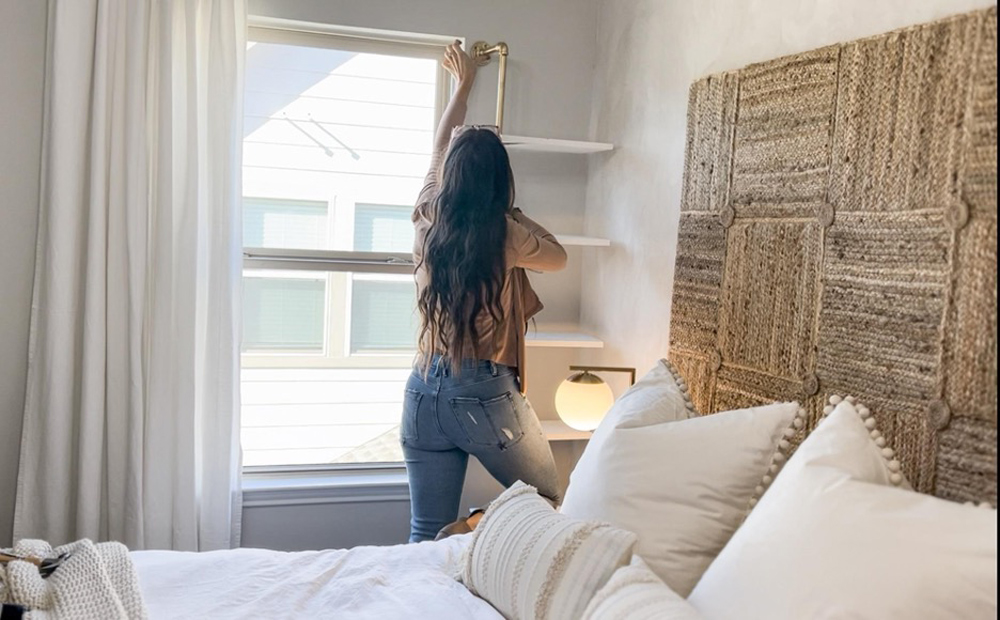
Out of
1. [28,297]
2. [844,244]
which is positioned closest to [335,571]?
[844,244]

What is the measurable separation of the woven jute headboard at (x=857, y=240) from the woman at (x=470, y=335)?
45 centimetres

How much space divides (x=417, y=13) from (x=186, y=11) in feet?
2.33

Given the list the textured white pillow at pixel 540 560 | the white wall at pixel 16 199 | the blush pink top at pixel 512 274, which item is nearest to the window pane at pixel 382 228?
the blush pink top at pixel 512 274

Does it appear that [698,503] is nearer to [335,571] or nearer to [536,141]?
[335,571]

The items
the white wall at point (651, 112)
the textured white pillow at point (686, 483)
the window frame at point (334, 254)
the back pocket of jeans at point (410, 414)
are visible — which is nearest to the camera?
the textured white pillow at point (686, 483)

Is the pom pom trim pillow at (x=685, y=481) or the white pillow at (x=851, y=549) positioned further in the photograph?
the pom pom trim pillow at (x=685, y=481)

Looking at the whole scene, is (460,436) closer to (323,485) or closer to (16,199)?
(323,485)

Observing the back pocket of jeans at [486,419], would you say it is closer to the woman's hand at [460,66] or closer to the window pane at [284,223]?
the window pane at [284,223]

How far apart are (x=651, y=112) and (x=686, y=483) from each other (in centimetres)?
130

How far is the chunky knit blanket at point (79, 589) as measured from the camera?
1.34m

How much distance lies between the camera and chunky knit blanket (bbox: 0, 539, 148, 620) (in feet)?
4.39

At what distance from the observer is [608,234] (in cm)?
273

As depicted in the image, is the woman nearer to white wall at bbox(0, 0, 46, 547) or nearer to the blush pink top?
the blush pink top

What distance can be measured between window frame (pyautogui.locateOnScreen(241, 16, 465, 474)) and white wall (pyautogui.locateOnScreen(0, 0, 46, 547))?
2.01ft
